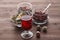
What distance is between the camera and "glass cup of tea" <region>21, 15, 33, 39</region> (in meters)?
1.29

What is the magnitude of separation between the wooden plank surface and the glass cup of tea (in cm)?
4

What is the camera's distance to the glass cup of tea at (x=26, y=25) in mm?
1293

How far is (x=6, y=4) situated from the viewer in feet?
5.85

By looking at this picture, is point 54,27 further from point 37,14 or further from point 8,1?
point 8,1

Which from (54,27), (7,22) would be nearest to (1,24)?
(7,22)

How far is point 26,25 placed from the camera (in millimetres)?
1294

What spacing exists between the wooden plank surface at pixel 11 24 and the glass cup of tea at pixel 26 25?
38mm

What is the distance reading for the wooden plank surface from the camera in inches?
52.0

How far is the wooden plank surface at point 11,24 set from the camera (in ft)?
4.34

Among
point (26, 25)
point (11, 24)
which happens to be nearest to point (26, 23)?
point (26, 25)

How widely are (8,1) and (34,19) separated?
0.51 meters

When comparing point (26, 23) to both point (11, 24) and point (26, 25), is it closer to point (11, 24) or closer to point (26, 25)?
point (26, 25)

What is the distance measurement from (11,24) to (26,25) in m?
0.20

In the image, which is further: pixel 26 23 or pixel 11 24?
pixel 11 24
